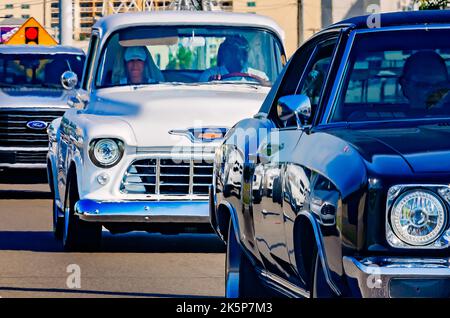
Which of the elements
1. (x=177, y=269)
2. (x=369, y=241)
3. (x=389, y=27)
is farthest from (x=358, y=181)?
(x=177, y=269)

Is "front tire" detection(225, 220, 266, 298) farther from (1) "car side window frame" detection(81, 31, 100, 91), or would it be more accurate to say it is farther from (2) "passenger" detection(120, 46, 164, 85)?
(1) "car side window frame" detection(81, 31, 100, 91)

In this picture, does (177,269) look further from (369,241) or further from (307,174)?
(369,241)

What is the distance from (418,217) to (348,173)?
0.36 metres

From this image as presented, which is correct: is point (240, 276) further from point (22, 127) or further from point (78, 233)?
point (22, 127)

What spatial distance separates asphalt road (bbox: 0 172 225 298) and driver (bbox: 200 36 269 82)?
1.52 metres

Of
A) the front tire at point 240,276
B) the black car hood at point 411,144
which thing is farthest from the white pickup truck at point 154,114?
the black car hood at point 411,144

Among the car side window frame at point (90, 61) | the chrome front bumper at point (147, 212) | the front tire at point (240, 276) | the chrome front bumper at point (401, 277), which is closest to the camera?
the chrome front bumper at point (401, 277)

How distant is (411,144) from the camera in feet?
19.3

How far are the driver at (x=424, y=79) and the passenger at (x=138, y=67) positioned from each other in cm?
616

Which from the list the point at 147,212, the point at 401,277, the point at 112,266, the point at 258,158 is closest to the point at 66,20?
the point at 147,212

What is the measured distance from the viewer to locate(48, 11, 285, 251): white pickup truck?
1186 cm

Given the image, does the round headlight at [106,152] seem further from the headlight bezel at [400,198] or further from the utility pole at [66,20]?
the utility pole at [66,20]

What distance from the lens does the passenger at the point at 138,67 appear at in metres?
13.2
